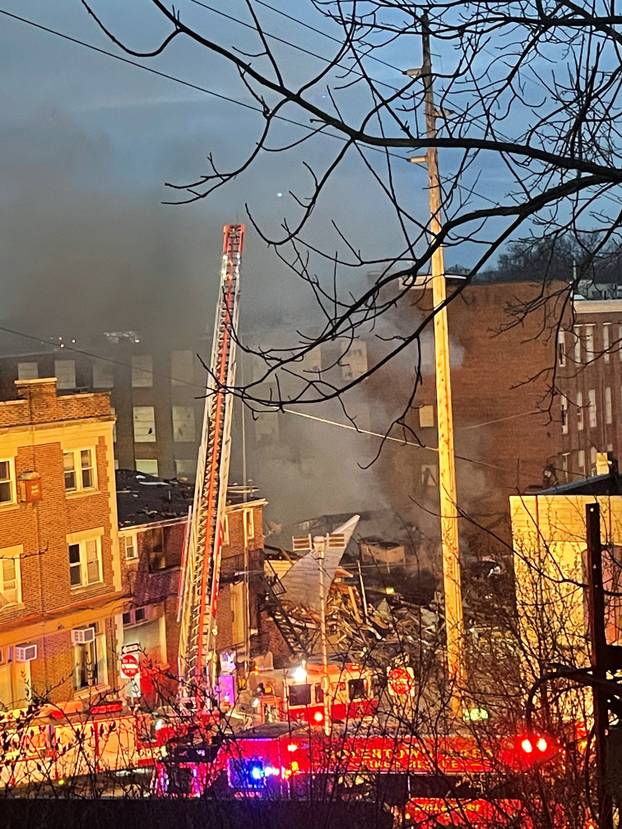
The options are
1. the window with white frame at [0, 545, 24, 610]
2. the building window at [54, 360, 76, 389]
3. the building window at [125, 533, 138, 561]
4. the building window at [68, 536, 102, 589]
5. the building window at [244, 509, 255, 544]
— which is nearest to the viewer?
the window with white frame at [0, 545, 24, 610]

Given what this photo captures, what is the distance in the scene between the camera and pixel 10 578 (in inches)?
571

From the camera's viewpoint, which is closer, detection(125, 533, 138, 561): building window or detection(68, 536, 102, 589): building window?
detection(68, 536, 102, 589): building window

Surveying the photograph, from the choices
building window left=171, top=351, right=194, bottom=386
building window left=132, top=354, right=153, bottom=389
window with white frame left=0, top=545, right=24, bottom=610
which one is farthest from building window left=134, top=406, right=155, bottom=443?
window with white frame left=0, top=545, right=24, bottom=610

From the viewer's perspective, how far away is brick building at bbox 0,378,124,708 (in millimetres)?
14383

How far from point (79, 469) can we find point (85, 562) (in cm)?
126

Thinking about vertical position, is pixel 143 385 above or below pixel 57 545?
above

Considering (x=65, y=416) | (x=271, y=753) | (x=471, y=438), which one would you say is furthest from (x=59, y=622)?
(x=471, y=438)

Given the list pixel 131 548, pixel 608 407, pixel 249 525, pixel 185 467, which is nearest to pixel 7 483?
pixel 131 548

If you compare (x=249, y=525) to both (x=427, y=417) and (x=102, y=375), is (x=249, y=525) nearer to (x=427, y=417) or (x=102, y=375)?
(x=102, y=375)

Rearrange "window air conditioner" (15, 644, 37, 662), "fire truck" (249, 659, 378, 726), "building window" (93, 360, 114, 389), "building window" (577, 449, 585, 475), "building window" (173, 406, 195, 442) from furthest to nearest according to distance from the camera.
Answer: "building window" (577, 449, 585, 475)
"building window" (173, 406, 195, 442)
"building window" (93, 360, 114, 389)
"window air conditioner" (15, 644, 37, 662)
"fire truck" (249, 659, 378, 726)

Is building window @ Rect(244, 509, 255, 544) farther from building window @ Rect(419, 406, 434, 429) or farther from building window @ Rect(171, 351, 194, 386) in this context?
building window @ Rect(419, 406, 434, 429)

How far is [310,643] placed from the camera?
16.4 meters

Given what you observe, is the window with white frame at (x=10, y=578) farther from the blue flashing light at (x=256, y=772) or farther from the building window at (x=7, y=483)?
the blue flashing light at (x=256, y=772)

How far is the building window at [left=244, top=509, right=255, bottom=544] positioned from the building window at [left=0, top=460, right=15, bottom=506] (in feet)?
14.3
